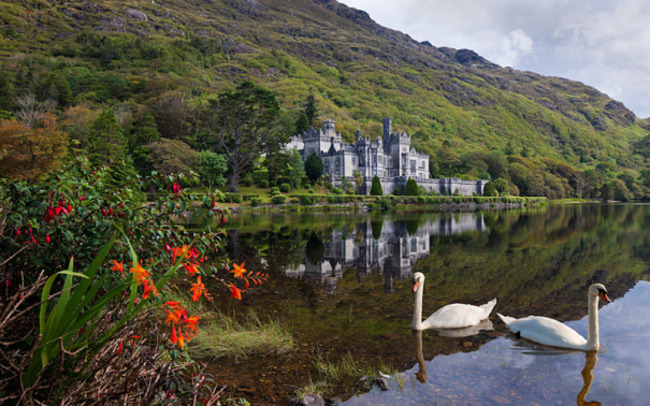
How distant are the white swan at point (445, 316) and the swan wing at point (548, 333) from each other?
0.74 metres

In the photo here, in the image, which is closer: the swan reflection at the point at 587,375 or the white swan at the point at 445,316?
the swan reflection at the point at 587,375

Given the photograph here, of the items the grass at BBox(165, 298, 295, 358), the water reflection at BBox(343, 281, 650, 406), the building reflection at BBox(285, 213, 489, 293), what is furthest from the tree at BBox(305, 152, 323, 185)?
the water reflection at BBox(343, 281, 650, 406)

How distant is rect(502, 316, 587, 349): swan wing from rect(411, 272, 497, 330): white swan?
29.1 inches

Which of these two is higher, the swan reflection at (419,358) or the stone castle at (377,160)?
the stone castle at (377,160)

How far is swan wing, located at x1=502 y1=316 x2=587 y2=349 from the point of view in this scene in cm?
638

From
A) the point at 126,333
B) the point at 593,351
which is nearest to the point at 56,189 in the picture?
the point at 126,333

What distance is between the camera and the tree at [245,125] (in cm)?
5047

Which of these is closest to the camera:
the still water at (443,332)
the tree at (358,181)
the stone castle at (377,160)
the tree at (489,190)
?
the still water at (443,332)

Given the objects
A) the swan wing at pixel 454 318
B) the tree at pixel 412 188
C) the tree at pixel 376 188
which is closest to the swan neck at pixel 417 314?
the swan wing at pixel 454 318

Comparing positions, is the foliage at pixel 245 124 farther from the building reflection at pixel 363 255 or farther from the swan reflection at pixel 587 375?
the swan reflection at pixel 587 375

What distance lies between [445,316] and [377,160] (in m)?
63.6

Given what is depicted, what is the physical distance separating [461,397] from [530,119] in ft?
680

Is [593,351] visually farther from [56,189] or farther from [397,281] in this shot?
[56,189]

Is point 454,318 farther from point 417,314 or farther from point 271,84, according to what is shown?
point 271,84
